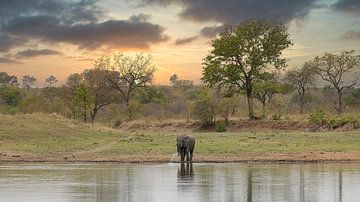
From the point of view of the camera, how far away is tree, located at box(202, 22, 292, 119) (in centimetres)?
8244

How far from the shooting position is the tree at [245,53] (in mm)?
82438

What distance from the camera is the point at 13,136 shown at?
51.4 meters

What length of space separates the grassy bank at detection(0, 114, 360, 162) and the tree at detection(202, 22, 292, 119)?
91.0 ft

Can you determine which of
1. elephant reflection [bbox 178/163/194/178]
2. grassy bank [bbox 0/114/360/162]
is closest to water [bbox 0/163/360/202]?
elephant reflection [bbox 178/163/194/178]

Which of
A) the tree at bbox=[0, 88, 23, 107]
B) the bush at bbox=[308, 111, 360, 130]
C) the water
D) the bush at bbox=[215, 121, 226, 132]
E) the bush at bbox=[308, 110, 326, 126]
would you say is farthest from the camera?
the tree at bbox=[0, 88, 23, 107]

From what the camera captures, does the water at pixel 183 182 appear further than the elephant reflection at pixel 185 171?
No

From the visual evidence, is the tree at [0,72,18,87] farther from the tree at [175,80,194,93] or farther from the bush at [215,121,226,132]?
the bush at [215,121,226,132]

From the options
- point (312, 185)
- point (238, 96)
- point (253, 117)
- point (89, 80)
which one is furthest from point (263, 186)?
point (89, 80)

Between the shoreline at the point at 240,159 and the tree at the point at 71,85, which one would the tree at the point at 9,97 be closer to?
the tree at the point at 71,85

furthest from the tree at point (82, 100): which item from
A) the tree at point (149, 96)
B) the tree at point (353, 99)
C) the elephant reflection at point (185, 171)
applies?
the tree at point (353, 99)

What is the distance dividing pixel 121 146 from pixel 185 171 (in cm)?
1533

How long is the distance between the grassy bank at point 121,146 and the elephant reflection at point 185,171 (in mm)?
3416

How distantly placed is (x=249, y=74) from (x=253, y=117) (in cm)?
664

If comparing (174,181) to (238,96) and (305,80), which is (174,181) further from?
(305,80)
